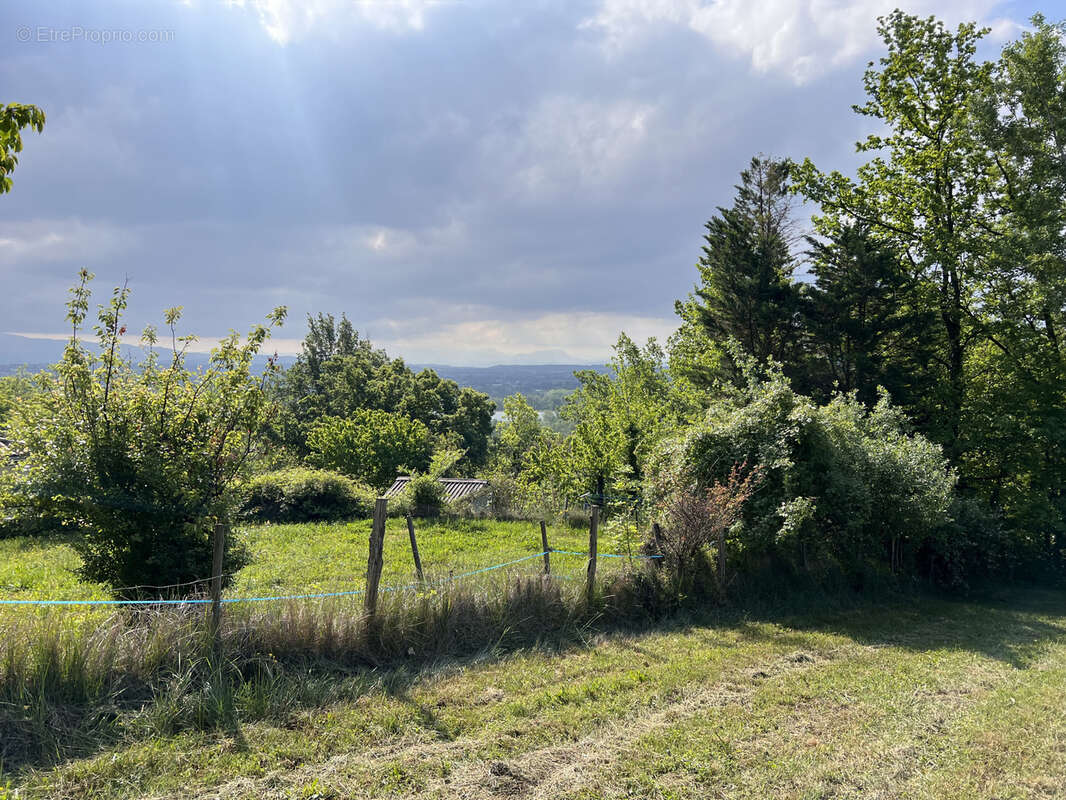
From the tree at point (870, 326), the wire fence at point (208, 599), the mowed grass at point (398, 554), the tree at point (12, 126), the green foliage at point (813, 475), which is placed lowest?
the mowed grass at point (398, 554)

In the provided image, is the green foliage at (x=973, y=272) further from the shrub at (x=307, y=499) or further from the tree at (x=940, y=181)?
the shrub at (x=307, y=499)

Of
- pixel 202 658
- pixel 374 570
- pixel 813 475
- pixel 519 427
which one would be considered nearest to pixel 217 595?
pixel 202 658

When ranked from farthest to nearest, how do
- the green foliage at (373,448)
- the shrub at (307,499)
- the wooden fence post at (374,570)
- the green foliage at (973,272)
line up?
the green foliage at (373,448) → the shrub at (307,499) → the green foliage at (973,272) → the wooden fence post at (374,570)

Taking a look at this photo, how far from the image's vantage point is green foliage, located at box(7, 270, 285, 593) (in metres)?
6.02

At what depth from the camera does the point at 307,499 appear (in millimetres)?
20641

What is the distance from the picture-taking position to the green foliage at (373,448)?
85.1ft

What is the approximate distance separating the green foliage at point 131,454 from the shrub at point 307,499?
14.3 meters

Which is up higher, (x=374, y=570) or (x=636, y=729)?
(x=374, y=570)

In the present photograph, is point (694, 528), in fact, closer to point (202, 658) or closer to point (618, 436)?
point (202, 658)

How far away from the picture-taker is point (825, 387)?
18.4 m

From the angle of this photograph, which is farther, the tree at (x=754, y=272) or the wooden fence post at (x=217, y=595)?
the tree at (x=754, y=272)

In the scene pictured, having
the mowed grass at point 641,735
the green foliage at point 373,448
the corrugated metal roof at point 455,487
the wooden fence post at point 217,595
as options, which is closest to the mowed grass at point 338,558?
the wooden fence post at point 217,595

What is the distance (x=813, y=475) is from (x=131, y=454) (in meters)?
10.9

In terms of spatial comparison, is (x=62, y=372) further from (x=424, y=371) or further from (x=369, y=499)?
(x=424, y=371)
